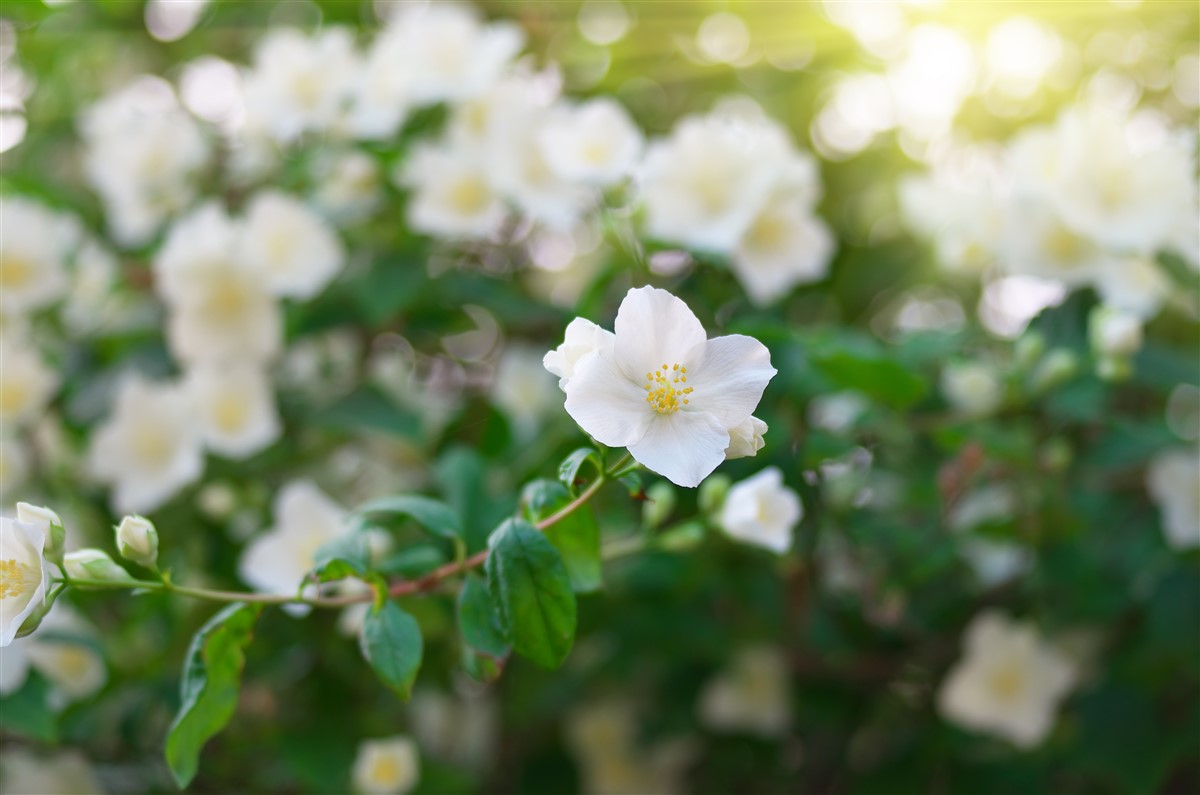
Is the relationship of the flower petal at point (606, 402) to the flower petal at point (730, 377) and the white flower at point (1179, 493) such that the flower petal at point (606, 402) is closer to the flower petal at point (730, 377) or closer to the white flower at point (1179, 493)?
the flower petal at point (730, 377)

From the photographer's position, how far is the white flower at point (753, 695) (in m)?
1.12

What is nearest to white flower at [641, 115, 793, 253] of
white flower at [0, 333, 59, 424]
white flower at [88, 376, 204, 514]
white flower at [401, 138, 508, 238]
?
white flower at [401, 138, 508, 238]

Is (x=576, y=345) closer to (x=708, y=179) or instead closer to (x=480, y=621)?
(x=480, y=621)

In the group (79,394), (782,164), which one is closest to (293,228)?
(79,394)

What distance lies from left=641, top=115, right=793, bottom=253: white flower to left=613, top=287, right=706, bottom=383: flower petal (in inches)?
18.2

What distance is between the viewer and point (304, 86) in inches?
46.1

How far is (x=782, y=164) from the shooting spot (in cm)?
99

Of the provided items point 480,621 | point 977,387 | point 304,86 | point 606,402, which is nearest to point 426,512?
point 480,621

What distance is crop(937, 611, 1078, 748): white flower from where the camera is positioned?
1021 millimetres

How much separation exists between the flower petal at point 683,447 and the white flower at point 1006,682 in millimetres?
659

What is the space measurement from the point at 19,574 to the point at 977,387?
822 mm

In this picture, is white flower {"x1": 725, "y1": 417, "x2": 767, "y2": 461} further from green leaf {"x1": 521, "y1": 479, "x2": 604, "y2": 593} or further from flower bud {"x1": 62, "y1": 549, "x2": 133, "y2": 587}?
flower bud {"x1": 62, "y1": 549, "x2": 133, "y2": 587}

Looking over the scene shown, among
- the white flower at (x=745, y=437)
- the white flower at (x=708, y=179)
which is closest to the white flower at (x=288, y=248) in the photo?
the white flower at (x=708, y=179)

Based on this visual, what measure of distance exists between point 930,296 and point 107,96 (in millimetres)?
1221
